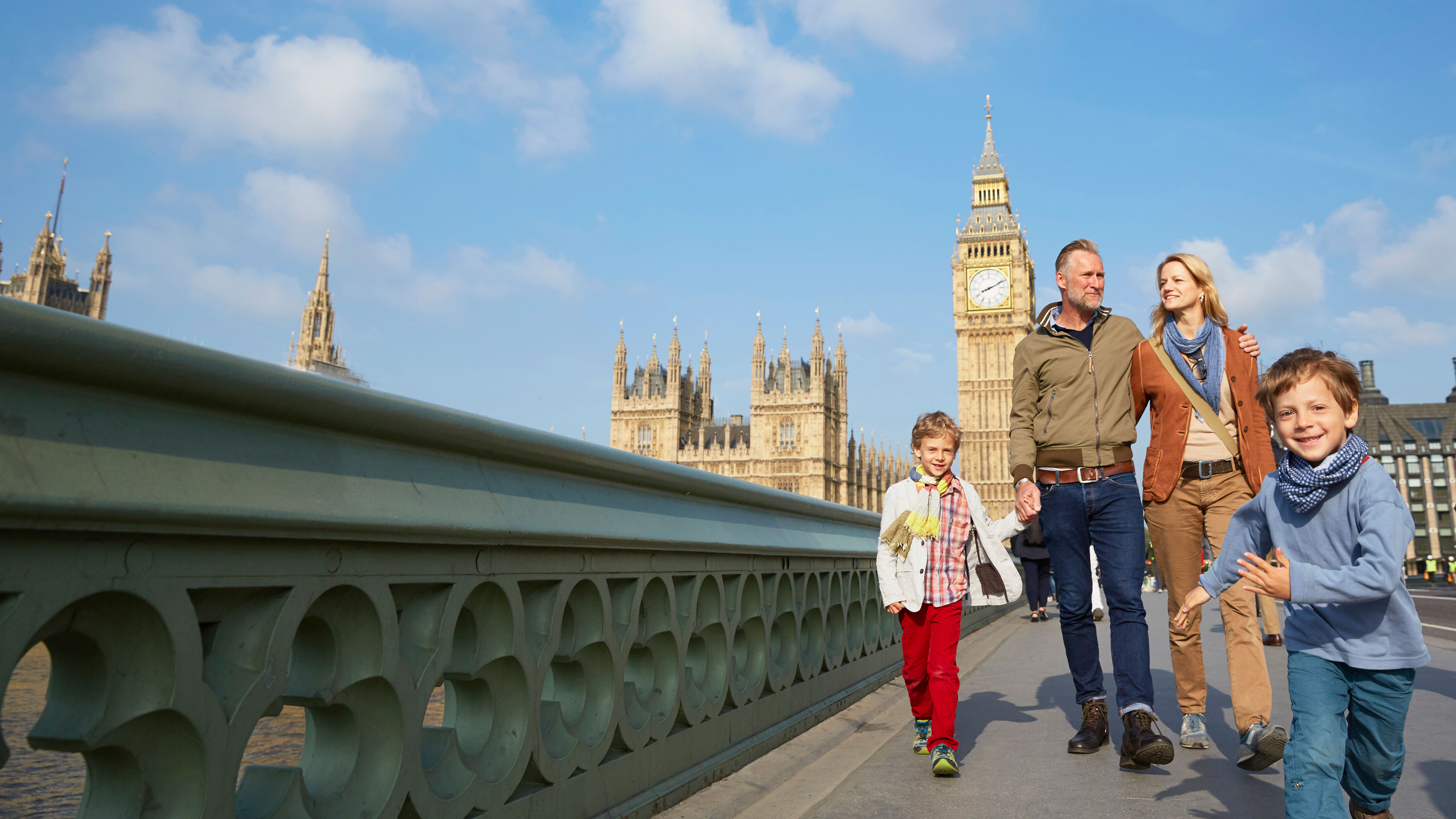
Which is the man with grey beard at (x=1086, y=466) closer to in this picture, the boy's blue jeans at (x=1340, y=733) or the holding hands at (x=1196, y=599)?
the holding hands at (x=1196, y=599)

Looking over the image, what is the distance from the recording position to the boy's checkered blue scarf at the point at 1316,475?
209 cm

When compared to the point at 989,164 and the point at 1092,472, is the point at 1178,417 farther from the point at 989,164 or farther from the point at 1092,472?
the point at 989,164

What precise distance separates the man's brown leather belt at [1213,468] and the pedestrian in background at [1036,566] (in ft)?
15.3

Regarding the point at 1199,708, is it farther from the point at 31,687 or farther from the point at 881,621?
the point at 31,687

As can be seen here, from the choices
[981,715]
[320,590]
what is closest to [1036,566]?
[981,715]

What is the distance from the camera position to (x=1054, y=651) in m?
6.82

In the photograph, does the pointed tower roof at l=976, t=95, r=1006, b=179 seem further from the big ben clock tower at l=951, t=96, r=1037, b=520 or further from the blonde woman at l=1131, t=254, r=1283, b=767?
the blonde woman at l=1131, t=254, r=1283, b=767

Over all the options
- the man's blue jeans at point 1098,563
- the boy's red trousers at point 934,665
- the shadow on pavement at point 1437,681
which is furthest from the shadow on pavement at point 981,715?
the shadow on pavement at point 1437,681

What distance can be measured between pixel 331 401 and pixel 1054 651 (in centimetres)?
636

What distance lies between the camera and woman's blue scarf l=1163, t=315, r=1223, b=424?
347 centimetres

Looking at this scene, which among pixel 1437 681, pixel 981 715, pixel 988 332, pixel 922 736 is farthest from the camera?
pixel 988 332

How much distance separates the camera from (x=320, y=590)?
1.43 meters

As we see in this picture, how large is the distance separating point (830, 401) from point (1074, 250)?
5926 centimetres

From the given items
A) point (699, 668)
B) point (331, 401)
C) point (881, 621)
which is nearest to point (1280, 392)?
point (699, 668)
